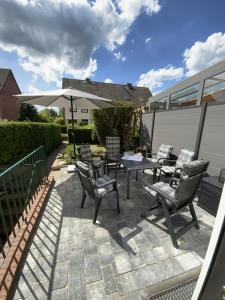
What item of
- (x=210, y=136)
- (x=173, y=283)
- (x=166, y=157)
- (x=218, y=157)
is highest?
(x=210, y=136)

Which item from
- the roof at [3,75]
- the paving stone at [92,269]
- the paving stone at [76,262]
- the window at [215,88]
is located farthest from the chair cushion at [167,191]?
the roof at [3,75]

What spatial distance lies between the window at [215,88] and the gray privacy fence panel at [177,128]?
3.79 ft

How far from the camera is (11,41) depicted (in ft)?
18.5

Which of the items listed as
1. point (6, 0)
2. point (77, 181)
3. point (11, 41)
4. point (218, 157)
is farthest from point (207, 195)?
point (11, 41)

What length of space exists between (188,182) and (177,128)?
2.97 meters

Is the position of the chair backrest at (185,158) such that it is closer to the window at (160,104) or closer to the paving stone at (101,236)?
the paving stone at (101,236)

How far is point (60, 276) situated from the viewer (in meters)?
1.46

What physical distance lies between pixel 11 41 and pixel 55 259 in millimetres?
7836

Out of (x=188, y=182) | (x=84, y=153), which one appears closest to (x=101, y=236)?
(x=188, y=182)

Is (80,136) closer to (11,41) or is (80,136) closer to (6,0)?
(11,41)

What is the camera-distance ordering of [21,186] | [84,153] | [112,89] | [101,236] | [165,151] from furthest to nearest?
[112,89] < [165,151] < [84,153] < [21,186] < [101,236]

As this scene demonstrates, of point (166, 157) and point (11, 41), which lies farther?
point (11, 41)

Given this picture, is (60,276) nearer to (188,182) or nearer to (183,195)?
(183,195)

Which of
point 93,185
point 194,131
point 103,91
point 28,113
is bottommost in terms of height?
point 93,185
